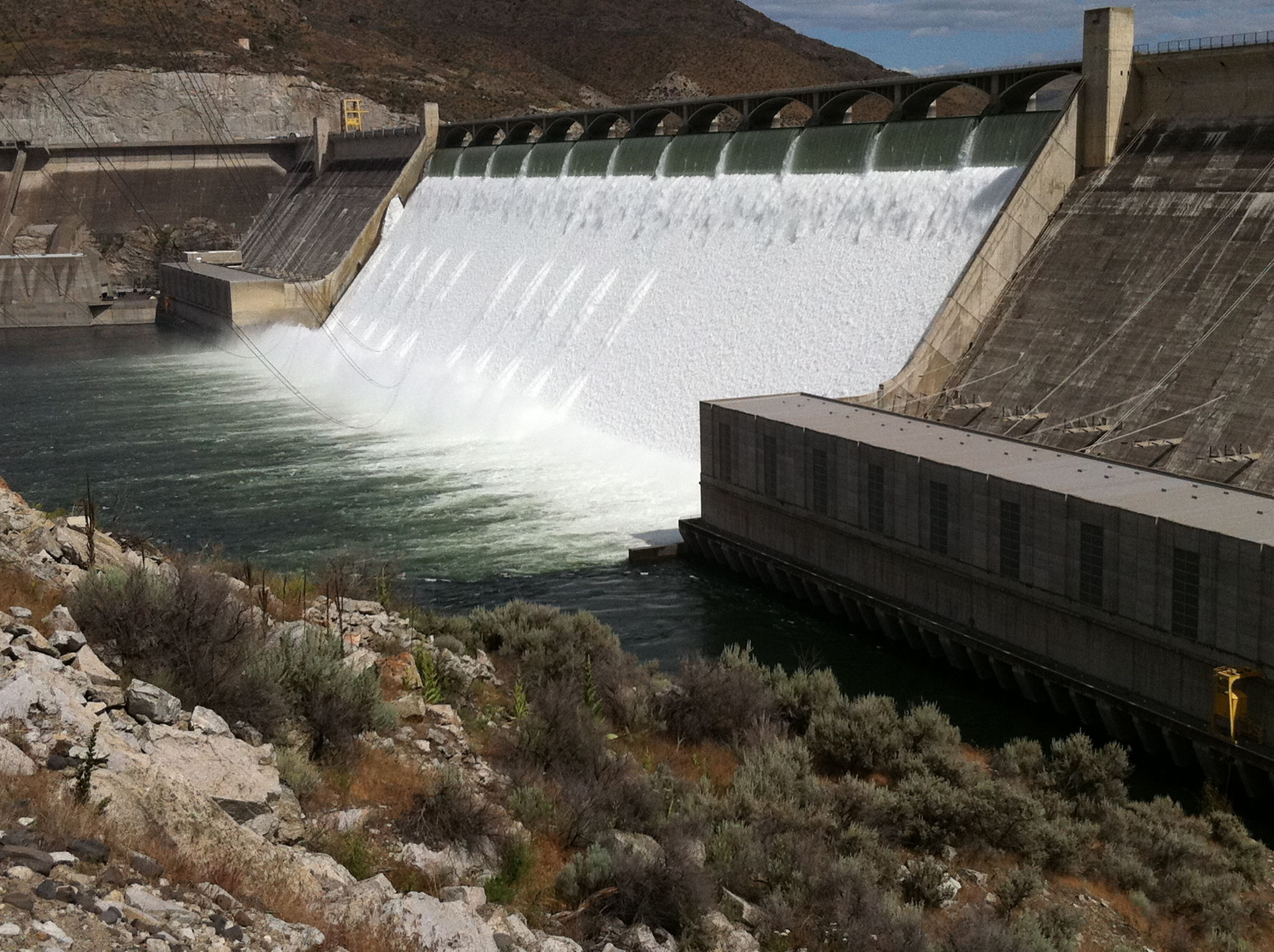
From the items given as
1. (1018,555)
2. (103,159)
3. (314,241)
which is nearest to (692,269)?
(1018,555)

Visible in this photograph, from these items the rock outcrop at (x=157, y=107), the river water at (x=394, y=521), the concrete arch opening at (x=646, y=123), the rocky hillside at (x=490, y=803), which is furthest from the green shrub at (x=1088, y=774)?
the rock outcrop at (x=157, y=107)

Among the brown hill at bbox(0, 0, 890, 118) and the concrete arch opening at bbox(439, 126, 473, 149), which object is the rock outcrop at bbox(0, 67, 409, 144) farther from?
the concrete arch opening at bbox(439, 126, 473, 149)

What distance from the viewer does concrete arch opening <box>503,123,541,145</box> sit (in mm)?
55125

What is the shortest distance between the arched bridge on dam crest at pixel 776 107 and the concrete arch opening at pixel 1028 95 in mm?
29

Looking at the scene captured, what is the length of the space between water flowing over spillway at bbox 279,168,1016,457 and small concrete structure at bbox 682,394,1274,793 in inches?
230

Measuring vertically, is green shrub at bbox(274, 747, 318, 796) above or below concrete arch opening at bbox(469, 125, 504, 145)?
below

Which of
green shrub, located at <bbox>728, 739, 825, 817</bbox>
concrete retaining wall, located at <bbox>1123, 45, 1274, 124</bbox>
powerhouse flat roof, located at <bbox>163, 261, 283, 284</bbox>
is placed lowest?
green shrub, located at <bbox>728, 739, 825, 817</bbox>

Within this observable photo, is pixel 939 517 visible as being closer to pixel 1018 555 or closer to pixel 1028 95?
pixel 1018 555

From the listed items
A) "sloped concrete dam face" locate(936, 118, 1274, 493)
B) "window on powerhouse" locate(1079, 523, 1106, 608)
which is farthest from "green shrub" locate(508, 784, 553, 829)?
"sloped concrete dam face" locate(936, 118, 1274, 493)

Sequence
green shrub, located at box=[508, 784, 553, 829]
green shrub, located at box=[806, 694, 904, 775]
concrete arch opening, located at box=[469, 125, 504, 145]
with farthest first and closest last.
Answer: concrete arch opening, located at box=[469, 125, 504, 145]
green shrub, located at box=[806, 694, 904, 775]
green shrub, located at box=[508, 784, 553, 829]

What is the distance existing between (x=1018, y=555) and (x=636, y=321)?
20689mm

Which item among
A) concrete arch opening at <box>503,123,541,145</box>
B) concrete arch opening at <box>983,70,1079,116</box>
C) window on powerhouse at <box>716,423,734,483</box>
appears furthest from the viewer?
concrete arch opening at <box>503,123,541,145</box>

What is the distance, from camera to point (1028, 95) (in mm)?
34969

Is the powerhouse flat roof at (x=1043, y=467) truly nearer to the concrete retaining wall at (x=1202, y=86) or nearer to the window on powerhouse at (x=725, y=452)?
the window on powerhouse at (x=725, y=452)
